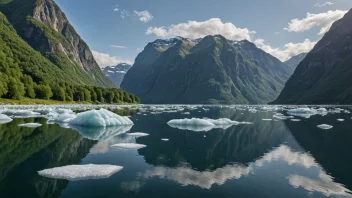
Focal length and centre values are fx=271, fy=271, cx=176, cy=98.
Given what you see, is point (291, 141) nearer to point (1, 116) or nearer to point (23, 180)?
point (23, 180)

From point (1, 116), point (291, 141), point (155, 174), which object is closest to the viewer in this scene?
point (155, 174)

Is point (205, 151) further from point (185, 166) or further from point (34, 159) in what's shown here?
point (34, 159)

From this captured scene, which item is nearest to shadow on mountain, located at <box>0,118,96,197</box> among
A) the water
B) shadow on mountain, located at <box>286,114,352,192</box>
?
the water

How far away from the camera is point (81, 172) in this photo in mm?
17781

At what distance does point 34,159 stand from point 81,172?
6.73 m

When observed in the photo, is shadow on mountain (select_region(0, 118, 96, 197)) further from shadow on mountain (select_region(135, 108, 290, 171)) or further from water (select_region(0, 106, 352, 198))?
shadow on mountain (select_region(135, 108, 290, 171))

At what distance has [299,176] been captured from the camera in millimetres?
19078

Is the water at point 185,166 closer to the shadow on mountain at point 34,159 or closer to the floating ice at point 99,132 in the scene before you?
the shadow on mountain at point 34,159

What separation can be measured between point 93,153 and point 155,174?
27.3 feet

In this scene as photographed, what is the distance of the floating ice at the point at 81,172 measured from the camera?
17.0m

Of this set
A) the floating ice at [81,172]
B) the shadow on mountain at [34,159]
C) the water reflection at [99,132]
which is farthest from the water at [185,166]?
the water reflection at [99,132]

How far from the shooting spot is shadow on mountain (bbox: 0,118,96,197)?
14.9 meters

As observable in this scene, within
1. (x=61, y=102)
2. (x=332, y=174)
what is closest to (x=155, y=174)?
(x=332, y=174)

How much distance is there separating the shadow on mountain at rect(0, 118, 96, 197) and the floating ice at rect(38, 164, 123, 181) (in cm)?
64
